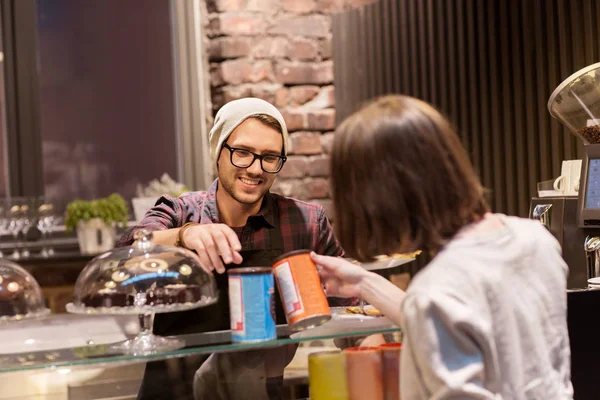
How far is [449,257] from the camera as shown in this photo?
109 cm

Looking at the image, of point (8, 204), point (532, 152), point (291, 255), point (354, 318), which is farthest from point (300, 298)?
point (8, 204)

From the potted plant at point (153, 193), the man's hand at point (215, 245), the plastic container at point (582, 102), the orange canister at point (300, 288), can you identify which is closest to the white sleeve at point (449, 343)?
the orange canister at point (300, 288)

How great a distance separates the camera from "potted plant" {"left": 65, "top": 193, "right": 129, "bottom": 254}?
353cm

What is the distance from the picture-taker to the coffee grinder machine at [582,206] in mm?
2090

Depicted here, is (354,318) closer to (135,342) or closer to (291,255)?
(291,255)

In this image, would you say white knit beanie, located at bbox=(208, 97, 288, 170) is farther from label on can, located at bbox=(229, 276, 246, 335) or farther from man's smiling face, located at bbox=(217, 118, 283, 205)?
label on can, located at bbox=(229, 276, 246, 335)

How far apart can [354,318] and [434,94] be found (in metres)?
1.94

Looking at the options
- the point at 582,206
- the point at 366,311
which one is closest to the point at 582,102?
the point at 582,206

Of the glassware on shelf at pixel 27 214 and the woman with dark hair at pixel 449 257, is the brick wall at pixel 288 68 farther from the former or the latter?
the woman with dark hair at pixel 449 257

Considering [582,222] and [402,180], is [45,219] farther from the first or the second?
[402,180]

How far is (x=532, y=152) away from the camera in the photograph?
2.92 metres

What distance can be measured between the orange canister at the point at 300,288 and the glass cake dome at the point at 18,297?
16.8 inches

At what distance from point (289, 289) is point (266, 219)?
0.83m

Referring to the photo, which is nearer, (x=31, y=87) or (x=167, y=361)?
(x=167, y=361)
